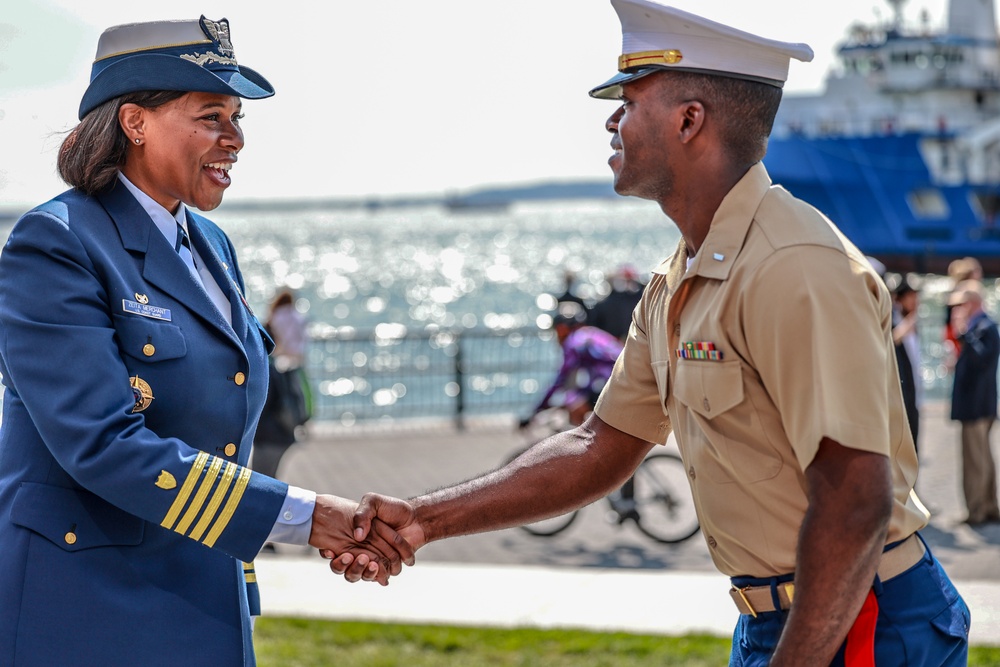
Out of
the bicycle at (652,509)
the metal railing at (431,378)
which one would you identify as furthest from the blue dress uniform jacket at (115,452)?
the metal railing at (431,378)

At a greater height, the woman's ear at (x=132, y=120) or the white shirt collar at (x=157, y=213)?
the woman's ear at (x=132, y=120)

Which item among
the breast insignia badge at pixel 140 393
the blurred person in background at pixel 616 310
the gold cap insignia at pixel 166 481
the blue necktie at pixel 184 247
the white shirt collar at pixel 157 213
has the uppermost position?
the white shirt collar at pixel 157 213

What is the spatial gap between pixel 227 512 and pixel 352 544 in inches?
25.7

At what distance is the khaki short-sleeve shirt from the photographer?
2.22 meters

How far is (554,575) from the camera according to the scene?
7.82 metres

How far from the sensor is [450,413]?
17.4 m

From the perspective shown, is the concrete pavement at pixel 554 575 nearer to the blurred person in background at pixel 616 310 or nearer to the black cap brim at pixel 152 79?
the blurred person in background at pixel 616 310

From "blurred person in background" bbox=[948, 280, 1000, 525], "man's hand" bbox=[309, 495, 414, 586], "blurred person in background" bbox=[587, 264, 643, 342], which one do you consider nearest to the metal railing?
"blurred person in background" bbox=[587, 264, 643, 342]

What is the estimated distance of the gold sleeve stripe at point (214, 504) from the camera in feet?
9.07

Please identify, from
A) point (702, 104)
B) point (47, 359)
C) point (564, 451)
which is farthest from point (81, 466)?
point (702, 104)

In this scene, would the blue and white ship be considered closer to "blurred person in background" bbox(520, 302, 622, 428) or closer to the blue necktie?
"blurred person in background" bbox(520, 302, 622, 428)

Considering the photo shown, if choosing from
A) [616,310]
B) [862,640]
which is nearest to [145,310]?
[862,640]

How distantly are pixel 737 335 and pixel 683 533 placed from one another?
725 centimetres

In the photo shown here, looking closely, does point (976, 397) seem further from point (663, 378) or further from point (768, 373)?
point (768, 373)
